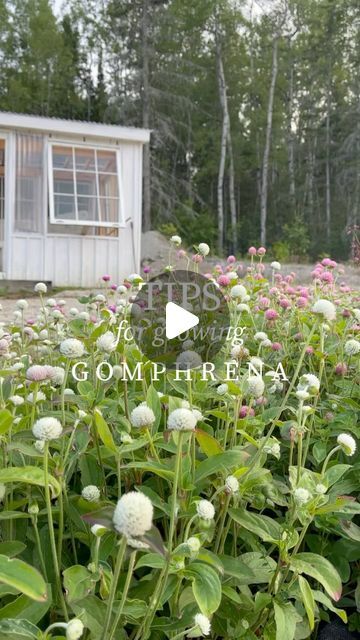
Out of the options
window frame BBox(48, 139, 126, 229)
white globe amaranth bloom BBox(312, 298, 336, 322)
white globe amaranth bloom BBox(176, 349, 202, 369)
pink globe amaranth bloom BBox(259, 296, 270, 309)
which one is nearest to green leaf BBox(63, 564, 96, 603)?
white globe amaranth bloom BBox(312, 298, 336, 322)

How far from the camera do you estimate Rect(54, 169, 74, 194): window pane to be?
9.71m

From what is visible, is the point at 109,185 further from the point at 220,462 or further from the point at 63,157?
the point at 220,462

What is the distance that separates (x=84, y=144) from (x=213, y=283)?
8204 millimetres

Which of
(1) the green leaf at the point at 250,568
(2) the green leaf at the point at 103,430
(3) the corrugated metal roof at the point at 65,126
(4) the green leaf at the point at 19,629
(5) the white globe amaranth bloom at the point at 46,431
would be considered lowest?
(1) the green leaf at the point at 250,568

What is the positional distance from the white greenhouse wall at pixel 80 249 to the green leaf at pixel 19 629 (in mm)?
9153

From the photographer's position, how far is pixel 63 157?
388 inches

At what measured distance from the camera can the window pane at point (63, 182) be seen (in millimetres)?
9711

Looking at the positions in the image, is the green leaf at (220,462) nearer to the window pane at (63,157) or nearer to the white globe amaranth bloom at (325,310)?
the white globe amaranth bloom at (325,310)

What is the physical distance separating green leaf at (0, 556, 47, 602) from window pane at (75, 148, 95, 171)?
971 cm

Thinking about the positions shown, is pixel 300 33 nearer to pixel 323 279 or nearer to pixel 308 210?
pixel 308 210

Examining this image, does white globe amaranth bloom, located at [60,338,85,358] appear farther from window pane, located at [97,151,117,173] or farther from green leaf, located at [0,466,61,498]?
window pane, located at [97,151,117,173]

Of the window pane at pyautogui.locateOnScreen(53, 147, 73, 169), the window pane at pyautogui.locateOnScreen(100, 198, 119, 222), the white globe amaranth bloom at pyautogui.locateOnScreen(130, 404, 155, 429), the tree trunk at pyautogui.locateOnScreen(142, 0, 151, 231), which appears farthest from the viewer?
the tree trunk at pyautogui.locateOnScreen(142, 0, 151, 231)

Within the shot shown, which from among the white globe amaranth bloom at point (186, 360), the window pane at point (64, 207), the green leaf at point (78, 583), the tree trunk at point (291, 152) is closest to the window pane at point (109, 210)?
the window pane at point (64, 207)

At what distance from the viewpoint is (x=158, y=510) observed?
1.20 m
